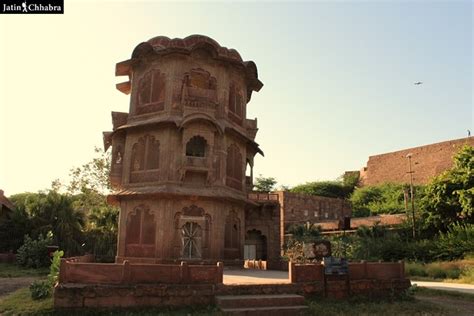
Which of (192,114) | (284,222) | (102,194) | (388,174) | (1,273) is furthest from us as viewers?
(388,174)

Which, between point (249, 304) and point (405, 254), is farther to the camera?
point (405, 254)

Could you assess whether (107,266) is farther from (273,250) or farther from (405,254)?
(405,254)

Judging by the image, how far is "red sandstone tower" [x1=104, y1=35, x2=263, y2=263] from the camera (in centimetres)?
1802

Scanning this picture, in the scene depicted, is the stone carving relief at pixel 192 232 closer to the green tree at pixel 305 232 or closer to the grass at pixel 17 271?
the grass at pixel 17 271

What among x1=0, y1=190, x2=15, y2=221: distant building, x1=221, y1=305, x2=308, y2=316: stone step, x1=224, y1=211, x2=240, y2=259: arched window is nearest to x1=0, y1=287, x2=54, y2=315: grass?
x1=221, y1=305, x2=308, y2=316: stone step

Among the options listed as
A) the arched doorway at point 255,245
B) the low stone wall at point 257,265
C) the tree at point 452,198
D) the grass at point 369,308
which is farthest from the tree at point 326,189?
the grass at point 369,308

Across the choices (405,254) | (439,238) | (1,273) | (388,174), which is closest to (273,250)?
(405,254)

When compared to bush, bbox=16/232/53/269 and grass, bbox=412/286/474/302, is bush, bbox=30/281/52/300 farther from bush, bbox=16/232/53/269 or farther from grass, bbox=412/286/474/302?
bush, bbox=16/232/53/269

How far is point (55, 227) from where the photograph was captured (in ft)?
96.5

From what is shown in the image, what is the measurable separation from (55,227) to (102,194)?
966 cm

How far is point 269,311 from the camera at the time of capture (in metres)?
10.7

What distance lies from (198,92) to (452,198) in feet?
70.6

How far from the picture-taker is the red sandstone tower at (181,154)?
709 inches

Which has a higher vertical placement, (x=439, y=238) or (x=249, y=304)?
(x=439, y=238)
